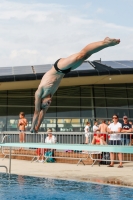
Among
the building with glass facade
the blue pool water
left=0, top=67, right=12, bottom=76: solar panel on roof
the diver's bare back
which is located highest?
left=0, top=67, right=12, bottom=76: solar panel on roof

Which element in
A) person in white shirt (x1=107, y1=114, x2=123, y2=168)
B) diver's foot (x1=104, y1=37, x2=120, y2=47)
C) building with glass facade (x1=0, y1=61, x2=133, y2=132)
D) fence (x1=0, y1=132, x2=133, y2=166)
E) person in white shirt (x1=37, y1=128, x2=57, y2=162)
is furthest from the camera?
building with glass facade (x1=0, y1=61, x2=133, y2=132)

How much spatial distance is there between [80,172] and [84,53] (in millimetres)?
7433

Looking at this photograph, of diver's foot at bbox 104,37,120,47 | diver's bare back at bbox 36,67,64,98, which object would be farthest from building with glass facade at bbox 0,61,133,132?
diver's foot at bbox 104,37,120,47

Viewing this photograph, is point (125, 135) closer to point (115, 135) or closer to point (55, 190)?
point (115, 135)

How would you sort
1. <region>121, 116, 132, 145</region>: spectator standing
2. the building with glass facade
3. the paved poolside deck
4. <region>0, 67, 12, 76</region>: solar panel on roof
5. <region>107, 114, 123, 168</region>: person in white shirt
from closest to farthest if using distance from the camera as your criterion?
the paved poolside deck → <region>107, 114, 123, 168</region>: person in white shirt → <region>121, 116, 132, 145</region>: spectator standing → <region>0, 67, 12, 76</region>: solar panel on roof → the building with glass facade

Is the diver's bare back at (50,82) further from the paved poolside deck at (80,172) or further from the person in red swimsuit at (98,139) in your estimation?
the person in red swimsuit at (98,139)

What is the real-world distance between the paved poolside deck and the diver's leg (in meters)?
4.79

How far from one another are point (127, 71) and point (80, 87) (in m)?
4.70

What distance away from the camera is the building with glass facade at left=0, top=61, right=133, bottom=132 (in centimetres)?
2661

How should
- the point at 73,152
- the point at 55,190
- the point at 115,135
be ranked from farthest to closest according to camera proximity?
the point at 73,152 < the point at 115,135 < the point at 55,190

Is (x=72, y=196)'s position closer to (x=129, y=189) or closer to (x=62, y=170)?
(x=129, y=189)

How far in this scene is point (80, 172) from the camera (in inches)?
549

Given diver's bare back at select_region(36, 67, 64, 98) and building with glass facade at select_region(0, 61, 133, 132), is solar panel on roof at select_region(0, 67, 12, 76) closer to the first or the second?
building with glass facade at select_region(0, 61, 133, 132)

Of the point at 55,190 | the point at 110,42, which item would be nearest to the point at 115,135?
the point at 55,190
